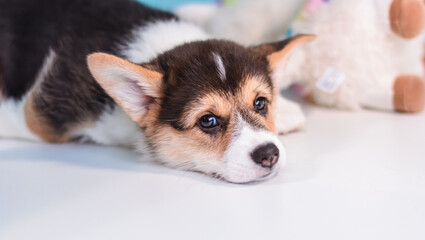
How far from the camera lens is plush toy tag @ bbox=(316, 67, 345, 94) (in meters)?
2.73

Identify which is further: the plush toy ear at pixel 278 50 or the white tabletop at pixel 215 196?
the plush toy ear at pixel 278 50

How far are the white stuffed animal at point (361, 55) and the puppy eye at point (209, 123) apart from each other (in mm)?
813

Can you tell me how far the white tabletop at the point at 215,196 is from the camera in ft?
5.19

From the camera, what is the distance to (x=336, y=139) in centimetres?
241

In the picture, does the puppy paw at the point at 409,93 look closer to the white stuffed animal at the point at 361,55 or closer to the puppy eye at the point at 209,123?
the white stuffed animal at the point at 361,55

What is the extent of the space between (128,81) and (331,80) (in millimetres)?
1275

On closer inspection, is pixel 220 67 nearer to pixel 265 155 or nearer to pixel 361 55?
pixel 265 155

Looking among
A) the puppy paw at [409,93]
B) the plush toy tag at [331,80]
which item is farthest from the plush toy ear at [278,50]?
the puppy paw at [409,93]

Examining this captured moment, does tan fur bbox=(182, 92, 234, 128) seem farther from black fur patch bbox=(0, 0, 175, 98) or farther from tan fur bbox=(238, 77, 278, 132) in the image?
black fur patch bbox=(0, 0, 175, 98)

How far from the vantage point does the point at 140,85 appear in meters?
2.00

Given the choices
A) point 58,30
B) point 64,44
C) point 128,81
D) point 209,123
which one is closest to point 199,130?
point 209,123

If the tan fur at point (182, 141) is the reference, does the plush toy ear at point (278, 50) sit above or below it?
above

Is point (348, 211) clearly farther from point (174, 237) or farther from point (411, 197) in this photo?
point (174, 237)

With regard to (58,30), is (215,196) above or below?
below
